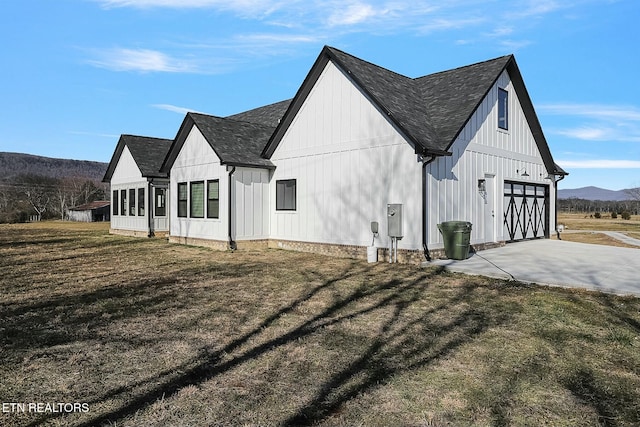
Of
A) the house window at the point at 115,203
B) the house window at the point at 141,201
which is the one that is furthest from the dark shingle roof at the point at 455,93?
the house window at the point at 115,203

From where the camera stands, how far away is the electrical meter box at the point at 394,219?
484 inches

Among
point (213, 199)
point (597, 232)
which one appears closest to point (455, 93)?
point (213, 199)

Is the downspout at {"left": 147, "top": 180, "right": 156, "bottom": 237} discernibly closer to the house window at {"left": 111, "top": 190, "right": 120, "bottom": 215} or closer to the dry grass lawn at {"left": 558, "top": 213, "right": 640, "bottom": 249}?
the house window at {"left": 111, "top": 190, "right": 120, "bottom": 215}

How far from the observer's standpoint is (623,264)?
11508mm

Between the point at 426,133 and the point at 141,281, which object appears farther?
the point at 426,133

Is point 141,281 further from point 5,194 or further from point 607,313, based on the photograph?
point 5,194

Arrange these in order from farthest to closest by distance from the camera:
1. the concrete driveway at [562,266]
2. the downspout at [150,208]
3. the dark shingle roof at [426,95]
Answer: the downspout at [150,208] → the dark shingle roof at [426,95] → the concrete driveway at [562,266]

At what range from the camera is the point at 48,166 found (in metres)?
127

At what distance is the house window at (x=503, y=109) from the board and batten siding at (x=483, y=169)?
0.77 ft

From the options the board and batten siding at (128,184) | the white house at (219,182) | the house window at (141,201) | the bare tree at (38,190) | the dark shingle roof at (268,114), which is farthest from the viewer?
the bare tree at (38,190)

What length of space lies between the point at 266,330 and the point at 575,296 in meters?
6.13

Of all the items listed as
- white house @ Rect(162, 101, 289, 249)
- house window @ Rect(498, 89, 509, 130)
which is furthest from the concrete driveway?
white house @ Rect(162, 101, 289, 249)

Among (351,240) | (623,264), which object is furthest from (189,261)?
(623,264)

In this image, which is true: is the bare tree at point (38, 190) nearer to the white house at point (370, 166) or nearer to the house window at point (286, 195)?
the white house at point (370, 166)
